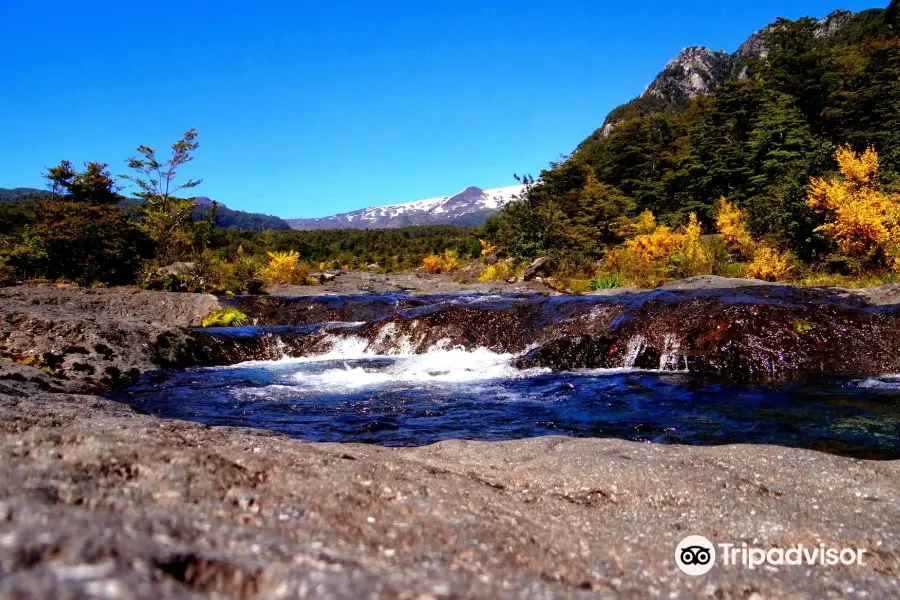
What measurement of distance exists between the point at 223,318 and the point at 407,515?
1366 centimetres

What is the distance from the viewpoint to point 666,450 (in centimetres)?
345

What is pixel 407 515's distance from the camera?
1.67 m

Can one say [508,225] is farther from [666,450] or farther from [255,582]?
[255,582]

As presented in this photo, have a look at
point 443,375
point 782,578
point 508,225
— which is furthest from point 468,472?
point 508,225

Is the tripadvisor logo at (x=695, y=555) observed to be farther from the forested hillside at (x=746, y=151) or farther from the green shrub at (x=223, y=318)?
the forested hillside at (x=746, y=151)

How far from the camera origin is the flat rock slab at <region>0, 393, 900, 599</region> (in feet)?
2.91

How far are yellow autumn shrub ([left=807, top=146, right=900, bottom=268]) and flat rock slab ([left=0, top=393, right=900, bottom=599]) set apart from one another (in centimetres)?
1382

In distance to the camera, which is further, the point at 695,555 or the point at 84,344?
the point at 84,344

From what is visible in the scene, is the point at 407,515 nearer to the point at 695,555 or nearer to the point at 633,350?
the point at 695,555

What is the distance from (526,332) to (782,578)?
29.2 ft

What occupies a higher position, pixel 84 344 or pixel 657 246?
pixel 657 246

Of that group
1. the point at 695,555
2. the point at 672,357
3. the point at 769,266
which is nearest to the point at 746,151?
the point at 769,266

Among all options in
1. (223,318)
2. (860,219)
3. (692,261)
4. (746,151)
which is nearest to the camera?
(860,219)

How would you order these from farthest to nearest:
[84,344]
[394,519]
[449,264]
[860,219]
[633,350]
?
[449,264]
[860,219]
[633,350]
[84,344]
[394,519]
